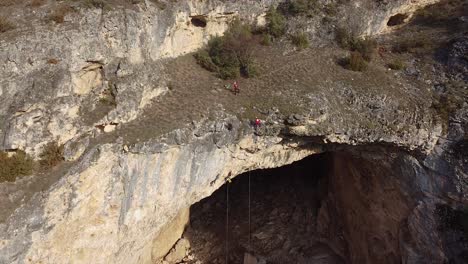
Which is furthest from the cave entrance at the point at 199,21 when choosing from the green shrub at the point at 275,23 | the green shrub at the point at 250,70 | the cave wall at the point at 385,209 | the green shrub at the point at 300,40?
the cave wall at the point at 385,209

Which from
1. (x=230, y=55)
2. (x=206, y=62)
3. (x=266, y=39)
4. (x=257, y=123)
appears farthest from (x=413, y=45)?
(x=206, y=62)

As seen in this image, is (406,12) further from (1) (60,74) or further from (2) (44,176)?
(2) (44,176)

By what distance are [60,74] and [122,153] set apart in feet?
8.38

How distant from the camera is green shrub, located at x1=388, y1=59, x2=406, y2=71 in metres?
14.3

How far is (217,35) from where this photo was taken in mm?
15539

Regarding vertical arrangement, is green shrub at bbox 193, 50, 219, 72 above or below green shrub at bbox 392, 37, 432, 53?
below

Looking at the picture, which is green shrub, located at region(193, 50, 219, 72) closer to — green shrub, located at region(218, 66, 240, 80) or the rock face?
green shrub, located at region(218, 66, 240, 80)

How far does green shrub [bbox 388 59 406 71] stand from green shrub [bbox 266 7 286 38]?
4.10m

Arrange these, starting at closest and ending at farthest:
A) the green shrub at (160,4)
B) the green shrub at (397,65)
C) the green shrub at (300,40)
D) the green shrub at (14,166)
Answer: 1. the green shrub at (14,166)
2. the green shrub at (160,4)
3. the green shrub at (397,65)
4. the green shrub at (300,40)

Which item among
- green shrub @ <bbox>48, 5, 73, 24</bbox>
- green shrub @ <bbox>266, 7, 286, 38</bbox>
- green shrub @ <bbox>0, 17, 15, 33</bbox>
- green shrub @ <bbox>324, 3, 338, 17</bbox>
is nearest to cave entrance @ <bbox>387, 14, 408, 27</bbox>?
green shrub @ <bbox>324, 3, 338, 17</bbox>

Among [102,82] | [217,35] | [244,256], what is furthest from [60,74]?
[244,256]

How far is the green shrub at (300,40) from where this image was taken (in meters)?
15.4

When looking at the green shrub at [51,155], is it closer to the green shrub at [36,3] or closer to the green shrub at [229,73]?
the green shrub at [36,3]

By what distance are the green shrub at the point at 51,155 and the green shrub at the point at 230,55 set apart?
5.95 meters
